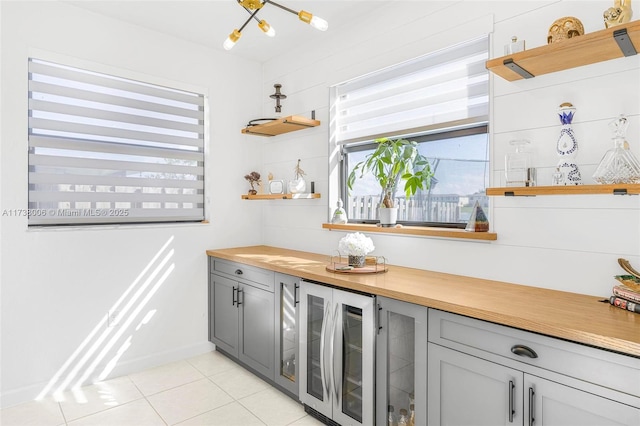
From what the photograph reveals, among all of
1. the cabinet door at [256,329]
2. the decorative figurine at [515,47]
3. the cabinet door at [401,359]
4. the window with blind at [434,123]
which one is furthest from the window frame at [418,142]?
the cabinet door at [256,329]

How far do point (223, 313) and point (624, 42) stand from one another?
3.09 metres

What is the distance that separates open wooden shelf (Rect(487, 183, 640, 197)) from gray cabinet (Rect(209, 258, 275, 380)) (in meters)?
1.61

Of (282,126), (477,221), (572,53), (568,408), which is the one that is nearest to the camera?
(568,408)

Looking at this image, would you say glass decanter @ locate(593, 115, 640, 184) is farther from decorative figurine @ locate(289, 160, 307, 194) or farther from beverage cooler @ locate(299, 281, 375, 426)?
decorative figurine @ locate(289, 160, 307, 194)

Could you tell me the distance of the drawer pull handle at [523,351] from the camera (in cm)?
139

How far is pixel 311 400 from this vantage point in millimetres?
2340

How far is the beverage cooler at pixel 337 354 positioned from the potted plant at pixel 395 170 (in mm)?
772

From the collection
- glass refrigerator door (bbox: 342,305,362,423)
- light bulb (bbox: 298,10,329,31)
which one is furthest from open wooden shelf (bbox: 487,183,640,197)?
light bulb (bbox: 298,10,329,31)

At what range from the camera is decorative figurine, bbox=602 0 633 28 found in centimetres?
153

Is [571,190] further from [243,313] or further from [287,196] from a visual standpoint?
[243,313]

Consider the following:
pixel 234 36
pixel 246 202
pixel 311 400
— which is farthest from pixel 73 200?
pixel 311 400

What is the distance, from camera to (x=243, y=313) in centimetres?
295

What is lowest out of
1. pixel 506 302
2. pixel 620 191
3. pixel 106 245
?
pixel 506 302

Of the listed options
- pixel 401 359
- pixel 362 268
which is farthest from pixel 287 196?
pixel 401 359
